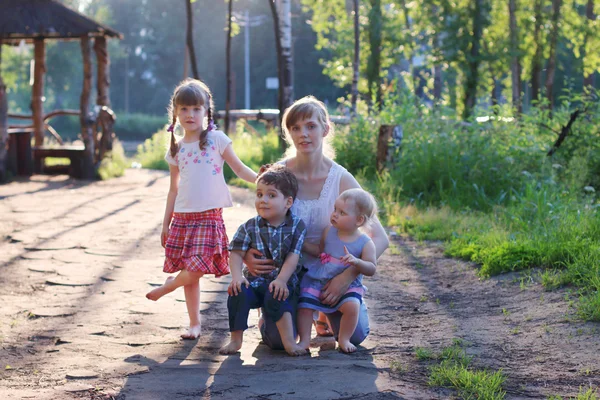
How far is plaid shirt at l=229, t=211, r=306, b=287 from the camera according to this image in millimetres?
4367

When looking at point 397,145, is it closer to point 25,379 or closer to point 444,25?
point 25,379

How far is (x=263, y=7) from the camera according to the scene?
193ft

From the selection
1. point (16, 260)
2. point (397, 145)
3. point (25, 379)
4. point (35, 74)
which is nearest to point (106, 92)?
point (35, 74)

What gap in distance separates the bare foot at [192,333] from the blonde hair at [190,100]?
1103 mm

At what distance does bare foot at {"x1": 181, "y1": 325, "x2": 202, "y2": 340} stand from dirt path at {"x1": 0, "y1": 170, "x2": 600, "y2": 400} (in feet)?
0.20

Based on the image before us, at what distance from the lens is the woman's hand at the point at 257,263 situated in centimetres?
437

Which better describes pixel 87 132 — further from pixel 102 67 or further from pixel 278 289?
pixel 278 289

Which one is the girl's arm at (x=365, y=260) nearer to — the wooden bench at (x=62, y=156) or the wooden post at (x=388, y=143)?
the wooden post at (x=388, y=143)

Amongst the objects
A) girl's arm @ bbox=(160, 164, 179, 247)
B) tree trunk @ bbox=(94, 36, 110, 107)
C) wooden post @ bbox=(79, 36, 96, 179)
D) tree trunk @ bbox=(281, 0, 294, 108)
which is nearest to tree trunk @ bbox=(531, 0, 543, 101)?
tree trunk @ bbox=(281, 0, 294, 108)

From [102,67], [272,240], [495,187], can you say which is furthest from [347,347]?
[102,67]

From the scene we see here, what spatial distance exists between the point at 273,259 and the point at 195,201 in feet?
2.61

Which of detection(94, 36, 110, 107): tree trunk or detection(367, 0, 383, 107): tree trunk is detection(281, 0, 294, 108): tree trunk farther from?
detection(367, 0, 383, 107): tree trunk

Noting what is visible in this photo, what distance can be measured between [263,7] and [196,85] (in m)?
55.5

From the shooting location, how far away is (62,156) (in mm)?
16328
